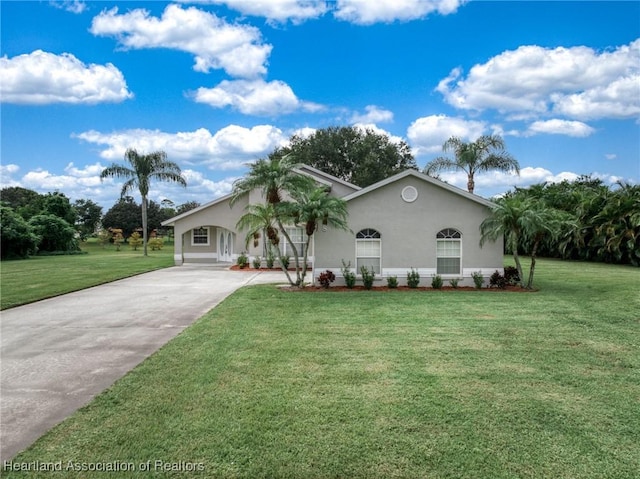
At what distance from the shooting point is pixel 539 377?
6262 mm

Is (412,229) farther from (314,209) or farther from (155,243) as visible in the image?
(155,243)

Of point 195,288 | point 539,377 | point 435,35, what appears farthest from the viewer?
point 435,35

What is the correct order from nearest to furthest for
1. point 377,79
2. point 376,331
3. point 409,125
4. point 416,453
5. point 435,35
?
point 416,453 → point 376,331 → point 435,35 → point 377,79 → point 409,125

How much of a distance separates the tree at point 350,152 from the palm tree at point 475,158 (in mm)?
16645

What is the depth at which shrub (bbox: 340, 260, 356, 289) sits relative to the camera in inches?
622

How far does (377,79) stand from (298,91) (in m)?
5.44

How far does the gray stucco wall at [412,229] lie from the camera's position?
16.3 m

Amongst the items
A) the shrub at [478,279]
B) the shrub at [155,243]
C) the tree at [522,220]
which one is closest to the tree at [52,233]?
the shrub at [155,243]

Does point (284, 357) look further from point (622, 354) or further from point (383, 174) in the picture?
point (383, 174)

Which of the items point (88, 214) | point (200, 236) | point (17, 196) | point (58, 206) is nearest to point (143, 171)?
point (200, 236)

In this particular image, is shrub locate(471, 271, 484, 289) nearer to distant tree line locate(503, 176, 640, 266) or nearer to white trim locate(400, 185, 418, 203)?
white trim locate(400, 185, 418, 203)

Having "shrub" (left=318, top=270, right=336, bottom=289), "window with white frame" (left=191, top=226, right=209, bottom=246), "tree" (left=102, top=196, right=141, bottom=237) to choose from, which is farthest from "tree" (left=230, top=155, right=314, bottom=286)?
"tree" (left=102, top=196, right=141, bottom=237)

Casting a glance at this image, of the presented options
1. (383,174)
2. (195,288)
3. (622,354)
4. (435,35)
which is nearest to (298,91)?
(435,35)

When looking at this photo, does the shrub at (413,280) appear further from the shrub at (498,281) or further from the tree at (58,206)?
the tree at (58,206)
